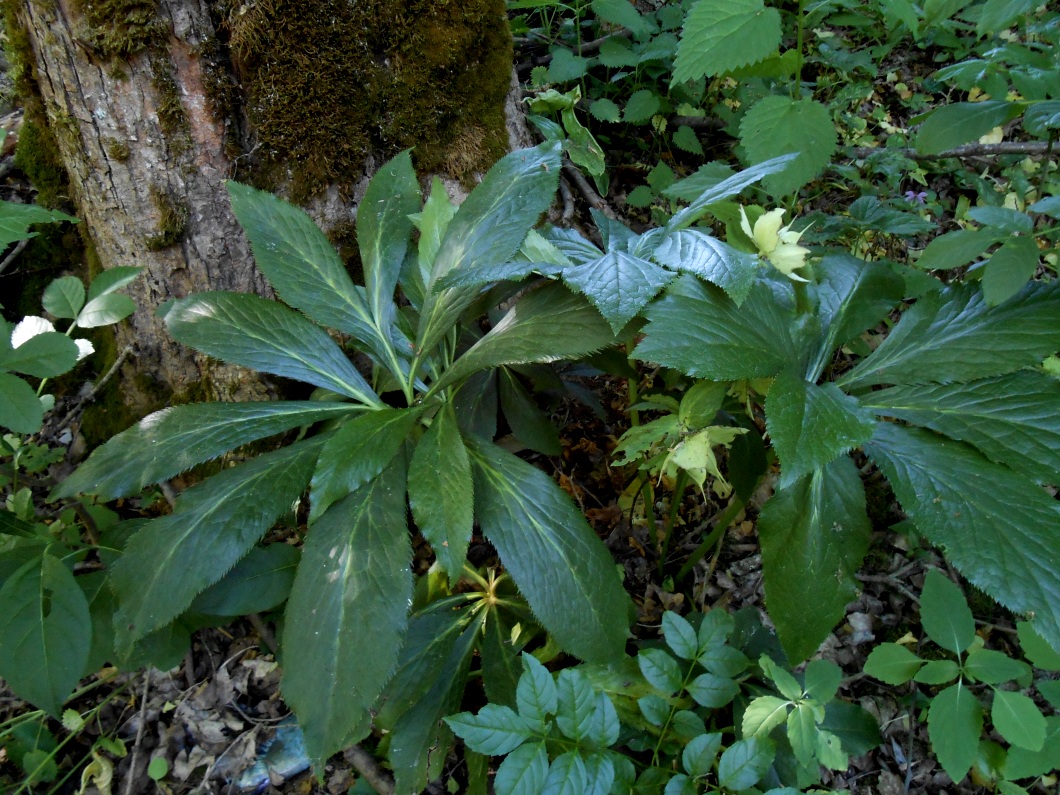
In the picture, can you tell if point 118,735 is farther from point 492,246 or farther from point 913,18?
point 913,18

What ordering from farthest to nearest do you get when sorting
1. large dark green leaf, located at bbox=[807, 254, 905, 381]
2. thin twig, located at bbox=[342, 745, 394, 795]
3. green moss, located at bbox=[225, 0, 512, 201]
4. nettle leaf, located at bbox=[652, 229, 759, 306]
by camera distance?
green moss, located at bbox=[225, 0, 512, 201] < thin twig, located at bbox=[342, 745, 394, 795] < large dark green leaf, located at bbox=[807, 254, 905, 381] < nettle leaf, located at bbox=[652, 229, 759, 306]

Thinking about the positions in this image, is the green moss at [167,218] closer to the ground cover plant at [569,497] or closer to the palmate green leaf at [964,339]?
the ground cover plant at [569,497]

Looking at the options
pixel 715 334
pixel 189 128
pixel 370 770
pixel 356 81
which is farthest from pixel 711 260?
pixel 189 128

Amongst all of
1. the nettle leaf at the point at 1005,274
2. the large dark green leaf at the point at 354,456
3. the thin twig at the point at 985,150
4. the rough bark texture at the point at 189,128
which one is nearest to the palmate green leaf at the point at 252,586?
the large dark green leaf at the point at 354,456

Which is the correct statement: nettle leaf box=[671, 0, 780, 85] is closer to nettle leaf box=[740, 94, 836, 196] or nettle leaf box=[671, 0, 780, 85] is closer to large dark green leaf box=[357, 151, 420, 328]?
nettle leaf box=[740, 94, 836, 196]

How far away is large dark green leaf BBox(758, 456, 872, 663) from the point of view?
1220 mm

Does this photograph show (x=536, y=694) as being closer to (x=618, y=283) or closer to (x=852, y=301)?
(x=618, y=283)

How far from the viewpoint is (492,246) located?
1.40 m

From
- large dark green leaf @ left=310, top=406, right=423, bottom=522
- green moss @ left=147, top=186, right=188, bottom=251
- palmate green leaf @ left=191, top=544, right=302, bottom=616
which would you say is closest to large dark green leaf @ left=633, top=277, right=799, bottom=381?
large dark green leaf @ left=310, top=406, right=423, bottom=522

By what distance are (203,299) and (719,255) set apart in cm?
121

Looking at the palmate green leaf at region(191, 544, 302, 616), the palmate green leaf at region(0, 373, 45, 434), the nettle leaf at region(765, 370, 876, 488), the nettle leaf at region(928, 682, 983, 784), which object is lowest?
the nettle leaf at region(928, 682, 983, 784)

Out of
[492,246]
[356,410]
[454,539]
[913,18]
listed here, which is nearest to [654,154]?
[913,18]

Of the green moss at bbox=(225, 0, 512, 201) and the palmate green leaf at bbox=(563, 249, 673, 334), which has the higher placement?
the green moss at bbox=(225, 0, 512, 201)

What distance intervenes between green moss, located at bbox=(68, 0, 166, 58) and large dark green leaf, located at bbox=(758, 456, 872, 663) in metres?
2.03
